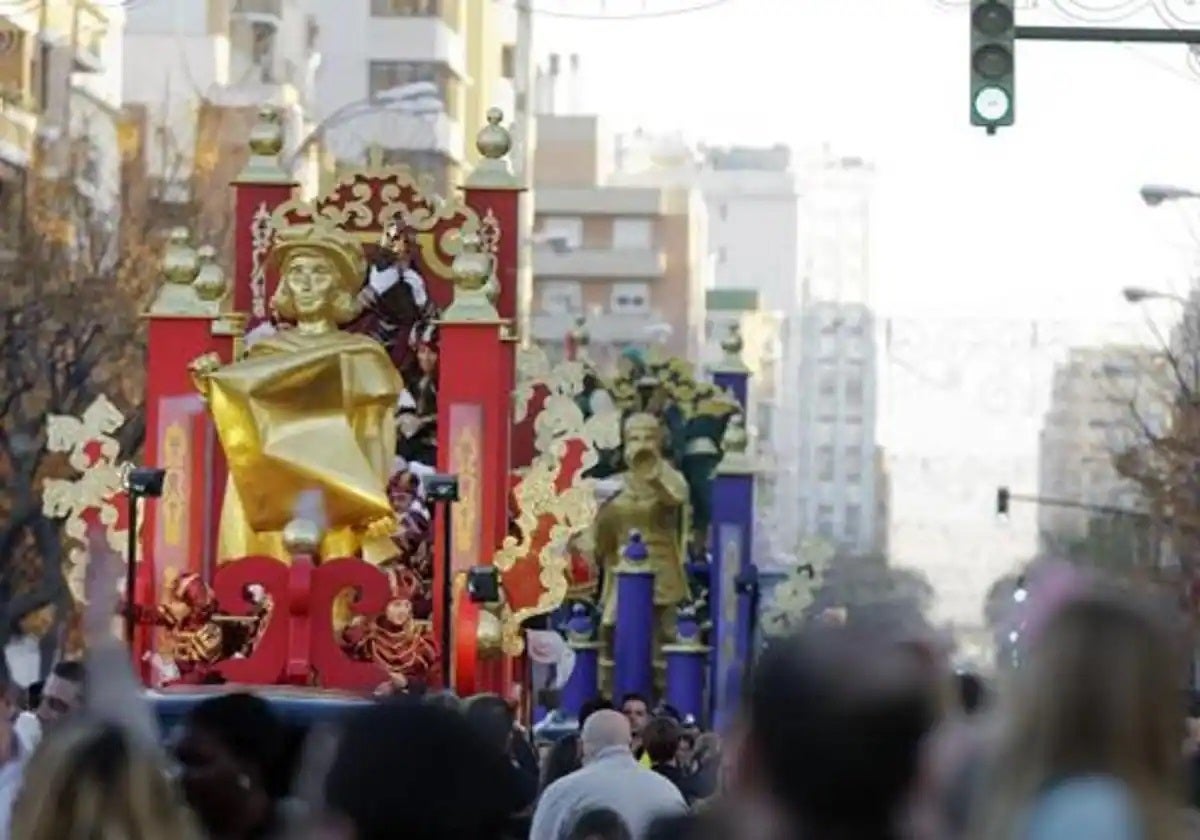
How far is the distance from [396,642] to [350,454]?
1771mm

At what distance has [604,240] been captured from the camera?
147750 millimetres

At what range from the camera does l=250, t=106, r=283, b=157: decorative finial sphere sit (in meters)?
29.0

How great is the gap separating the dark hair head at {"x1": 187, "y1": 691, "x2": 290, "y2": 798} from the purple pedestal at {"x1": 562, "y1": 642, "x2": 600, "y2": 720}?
26.0 metres

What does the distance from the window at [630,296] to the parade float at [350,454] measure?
112481mm

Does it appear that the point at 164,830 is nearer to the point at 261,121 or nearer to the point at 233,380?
the point at 233,380

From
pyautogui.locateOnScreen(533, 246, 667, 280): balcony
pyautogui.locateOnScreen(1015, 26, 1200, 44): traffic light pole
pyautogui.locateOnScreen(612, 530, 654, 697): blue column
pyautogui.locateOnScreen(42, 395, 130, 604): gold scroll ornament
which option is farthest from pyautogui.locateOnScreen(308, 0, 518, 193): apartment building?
pyautogui.locateOnScreen(1015, 26, 1200, 44): traffic light pole

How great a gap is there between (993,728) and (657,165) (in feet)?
621

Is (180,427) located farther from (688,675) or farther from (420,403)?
(688,675)

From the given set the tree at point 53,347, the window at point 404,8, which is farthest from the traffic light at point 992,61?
the window at point 404,8

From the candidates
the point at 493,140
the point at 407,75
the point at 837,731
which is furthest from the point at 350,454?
the point at 407,75

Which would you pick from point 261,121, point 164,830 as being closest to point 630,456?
point 261,121

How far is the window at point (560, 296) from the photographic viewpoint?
137 m

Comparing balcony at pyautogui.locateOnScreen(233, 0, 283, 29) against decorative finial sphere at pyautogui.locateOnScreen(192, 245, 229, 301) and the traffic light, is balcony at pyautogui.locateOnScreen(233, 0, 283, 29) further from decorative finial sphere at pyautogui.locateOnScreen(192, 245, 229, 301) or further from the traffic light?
the traffic light

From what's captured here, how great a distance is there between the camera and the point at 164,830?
638 cm
